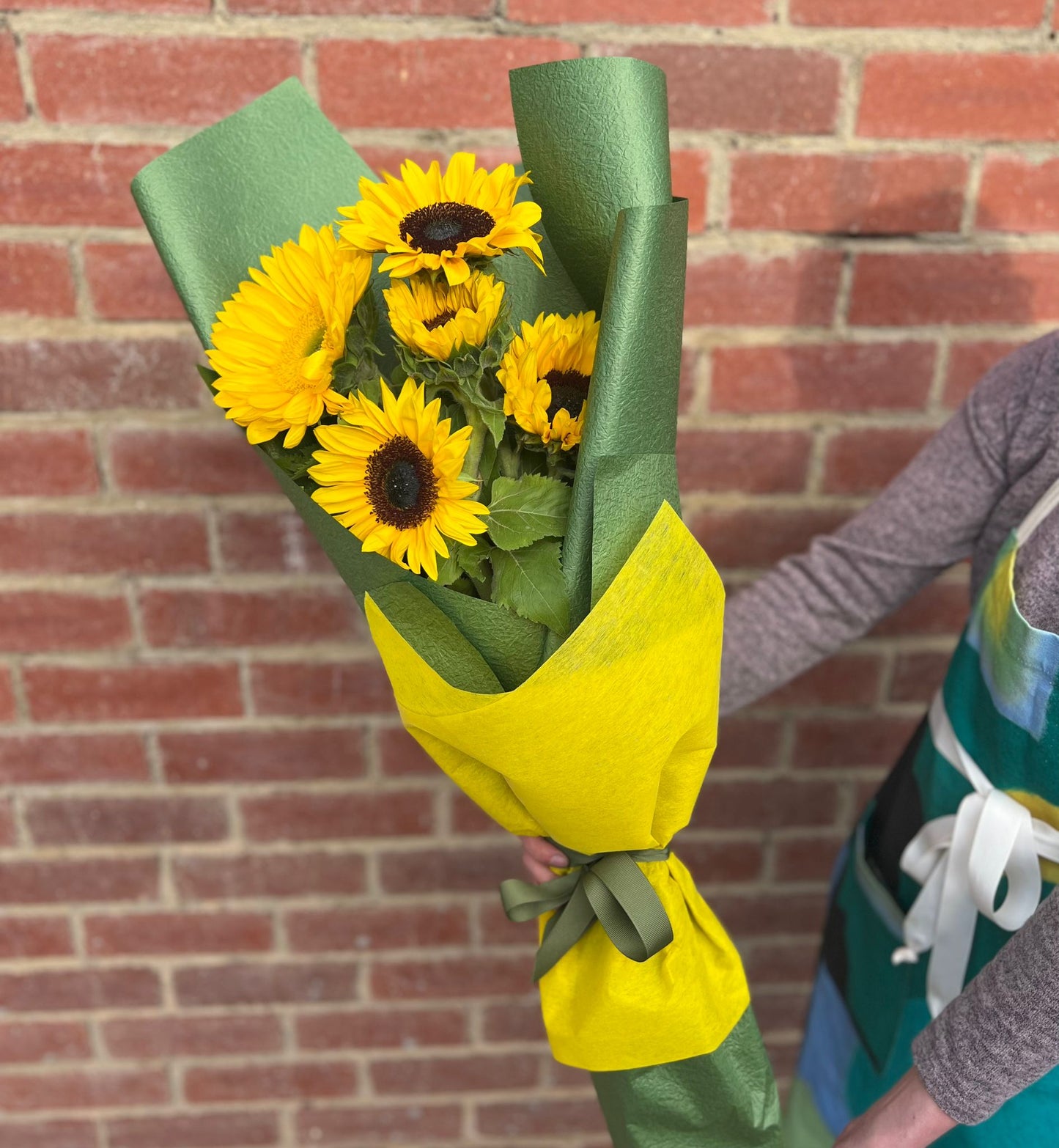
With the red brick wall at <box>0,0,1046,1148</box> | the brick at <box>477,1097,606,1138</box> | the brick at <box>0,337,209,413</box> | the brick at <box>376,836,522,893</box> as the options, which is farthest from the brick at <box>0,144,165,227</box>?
the brick at <box>477,1097,606,1138</box>

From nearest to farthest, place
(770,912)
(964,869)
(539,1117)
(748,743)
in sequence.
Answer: (964,869)
(748,743)
(770,912)
(539,1117)

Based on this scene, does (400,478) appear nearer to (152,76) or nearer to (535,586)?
(535,586)

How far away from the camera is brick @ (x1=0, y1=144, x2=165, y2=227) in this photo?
87 centimetres

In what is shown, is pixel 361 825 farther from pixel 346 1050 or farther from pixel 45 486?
pixel 45 486

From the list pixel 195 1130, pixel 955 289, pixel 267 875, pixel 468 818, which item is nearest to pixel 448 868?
pixel 468 818

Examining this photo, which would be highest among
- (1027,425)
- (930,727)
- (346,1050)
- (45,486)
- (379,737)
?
(1027,425)

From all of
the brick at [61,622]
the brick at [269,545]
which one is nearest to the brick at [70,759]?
the brick at [61,622]

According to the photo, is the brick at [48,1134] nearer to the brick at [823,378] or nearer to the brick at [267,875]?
the brick at [267,875]

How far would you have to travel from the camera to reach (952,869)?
2.50 ft

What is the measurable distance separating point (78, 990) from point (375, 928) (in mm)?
395

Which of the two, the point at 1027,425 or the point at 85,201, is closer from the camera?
the point at 1027,425

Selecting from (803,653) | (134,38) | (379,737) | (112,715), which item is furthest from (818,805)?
(134,38)

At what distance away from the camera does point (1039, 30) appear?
0.89 meters

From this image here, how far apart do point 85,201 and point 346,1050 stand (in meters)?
1.10
